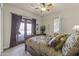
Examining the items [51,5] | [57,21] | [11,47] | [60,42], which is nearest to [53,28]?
[57,21]

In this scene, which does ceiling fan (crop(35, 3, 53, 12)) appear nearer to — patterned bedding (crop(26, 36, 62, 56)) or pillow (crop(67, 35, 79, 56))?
patterned bedding (crop(26, 36, 62, 56))

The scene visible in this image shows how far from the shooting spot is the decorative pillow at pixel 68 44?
1.52 meters

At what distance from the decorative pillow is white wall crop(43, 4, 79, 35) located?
10 centimetres

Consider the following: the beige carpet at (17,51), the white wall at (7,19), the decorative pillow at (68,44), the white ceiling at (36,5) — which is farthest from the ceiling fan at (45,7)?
the beige carpet at (17,51)

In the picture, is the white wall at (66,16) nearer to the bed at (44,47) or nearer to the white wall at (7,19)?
the bed at (44,47)

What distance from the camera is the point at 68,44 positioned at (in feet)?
5.11

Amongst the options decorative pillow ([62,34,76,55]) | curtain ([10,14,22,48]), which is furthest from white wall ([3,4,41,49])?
decorative pillow ([62,34,76,55])

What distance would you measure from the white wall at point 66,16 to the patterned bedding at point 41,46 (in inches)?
6.3

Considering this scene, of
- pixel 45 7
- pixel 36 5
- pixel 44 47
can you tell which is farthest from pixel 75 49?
pixel 36 5

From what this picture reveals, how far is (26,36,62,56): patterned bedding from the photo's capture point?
1.64 meters

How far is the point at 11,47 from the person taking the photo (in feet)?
5.32

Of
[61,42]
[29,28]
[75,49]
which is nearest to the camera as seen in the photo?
[75,49]

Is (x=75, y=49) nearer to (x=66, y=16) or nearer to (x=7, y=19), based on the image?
(x=66, y=16)

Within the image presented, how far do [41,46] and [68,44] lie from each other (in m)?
0.41
